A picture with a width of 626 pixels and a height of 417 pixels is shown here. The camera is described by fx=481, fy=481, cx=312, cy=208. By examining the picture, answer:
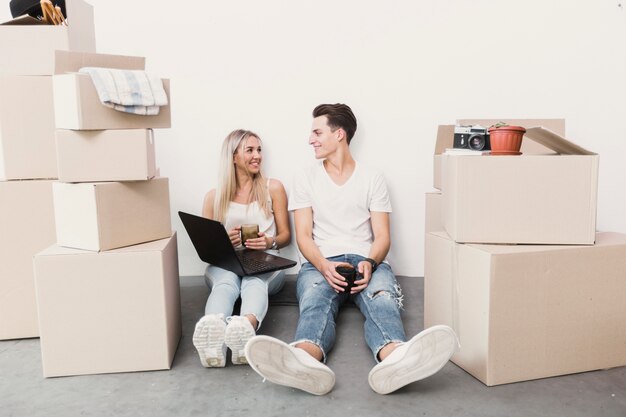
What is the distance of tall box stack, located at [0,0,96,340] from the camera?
1.67 meters

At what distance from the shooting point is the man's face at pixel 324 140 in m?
2.11

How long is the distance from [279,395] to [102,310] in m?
0.59

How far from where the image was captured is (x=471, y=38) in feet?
7.48

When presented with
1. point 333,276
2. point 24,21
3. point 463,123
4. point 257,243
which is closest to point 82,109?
point 24,21

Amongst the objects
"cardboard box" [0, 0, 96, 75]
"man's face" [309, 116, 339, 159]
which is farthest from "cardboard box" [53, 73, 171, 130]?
"man's face" [309, 116, 339, 159]

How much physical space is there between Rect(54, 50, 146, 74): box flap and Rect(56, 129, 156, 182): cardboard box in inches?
8.8

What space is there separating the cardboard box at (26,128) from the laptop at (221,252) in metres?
0.52

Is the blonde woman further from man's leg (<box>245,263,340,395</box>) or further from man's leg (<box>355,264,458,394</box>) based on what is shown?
man's leg (<box>355,264,458,394</box>)

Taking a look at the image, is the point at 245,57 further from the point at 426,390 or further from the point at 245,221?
the point at 426,390

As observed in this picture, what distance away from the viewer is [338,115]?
2135 millimetres

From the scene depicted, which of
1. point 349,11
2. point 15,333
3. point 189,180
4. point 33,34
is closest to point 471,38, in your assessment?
point 349,11

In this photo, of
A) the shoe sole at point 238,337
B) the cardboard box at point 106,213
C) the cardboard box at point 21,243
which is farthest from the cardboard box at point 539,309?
the cardboard box at point 21,243

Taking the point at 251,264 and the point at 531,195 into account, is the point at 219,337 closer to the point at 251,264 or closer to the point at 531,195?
the point at 251,264

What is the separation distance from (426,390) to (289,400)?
38 cm
